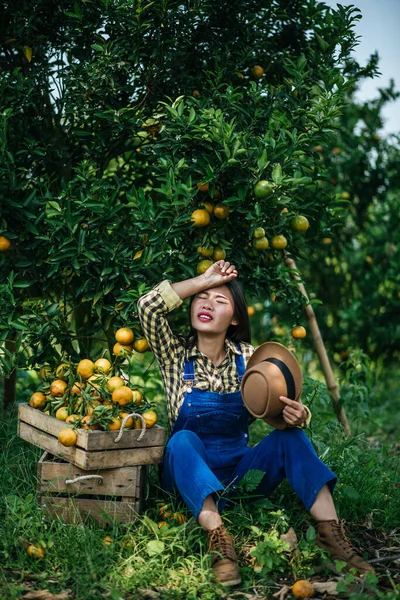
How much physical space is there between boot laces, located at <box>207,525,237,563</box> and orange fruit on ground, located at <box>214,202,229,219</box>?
134 centimetres

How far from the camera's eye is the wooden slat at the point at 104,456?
263cm

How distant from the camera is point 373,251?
622 centimetres

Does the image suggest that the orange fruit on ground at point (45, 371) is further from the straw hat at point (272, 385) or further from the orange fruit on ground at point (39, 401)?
the straw hat at point (272, 385)

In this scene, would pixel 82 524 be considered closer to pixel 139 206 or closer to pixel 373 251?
pixel 139 206

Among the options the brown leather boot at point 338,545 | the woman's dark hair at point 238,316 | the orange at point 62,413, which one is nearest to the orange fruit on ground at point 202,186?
the woman's dark hair at point 238,316

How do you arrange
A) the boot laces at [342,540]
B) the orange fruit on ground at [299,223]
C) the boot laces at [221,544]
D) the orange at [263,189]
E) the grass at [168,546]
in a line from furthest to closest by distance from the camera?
the orange fruit on ground at [299,223], the orange at [263,189], the boot laces at [342,540], the boot laces at [221,544], the grass at [168,546]

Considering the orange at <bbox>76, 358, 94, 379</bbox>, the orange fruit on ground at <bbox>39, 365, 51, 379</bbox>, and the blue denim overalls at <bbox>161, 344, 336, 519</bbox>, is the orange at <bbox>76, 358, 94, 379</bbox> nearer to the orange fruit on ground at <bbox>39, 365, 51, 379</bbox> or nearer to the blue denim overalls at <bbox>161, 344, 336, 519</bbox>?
the orange fruit on ground at <bbox>39, 365, 51, 379</bbox>

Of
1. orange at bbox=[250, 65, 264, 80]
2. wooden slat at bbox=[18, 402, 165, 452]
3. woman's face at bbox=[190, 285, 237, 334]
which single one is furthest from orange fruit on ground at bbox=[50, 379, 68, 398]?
orange at bbox=[250, 65, 264, 80]

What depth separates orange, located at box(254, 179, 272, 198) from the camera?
2.84 meters

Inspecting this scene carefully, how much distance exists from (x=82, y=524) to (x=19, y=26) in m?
2.32

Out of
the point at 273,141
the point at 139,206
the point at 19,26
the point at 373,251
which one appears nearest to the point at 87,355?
the point at 139,206

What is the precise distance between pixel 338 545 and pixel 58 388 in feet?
4.33

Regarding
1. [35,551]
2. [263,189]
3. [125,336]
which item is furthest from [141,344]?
[35,551]

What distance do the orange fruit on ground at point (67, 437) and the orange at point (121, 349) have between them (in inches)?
15.9
